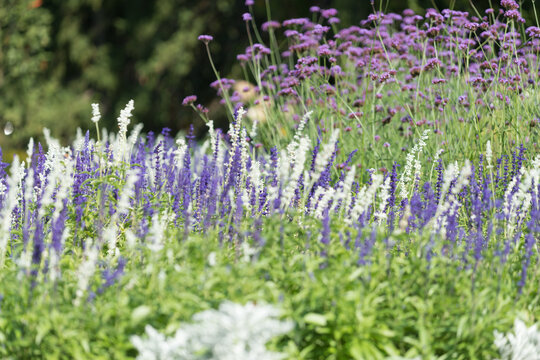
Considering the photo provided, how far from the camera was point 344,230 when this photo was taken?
2.83 metres

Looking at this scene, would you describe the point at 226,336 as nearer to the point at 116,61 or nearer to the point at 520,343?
the point at 520,343

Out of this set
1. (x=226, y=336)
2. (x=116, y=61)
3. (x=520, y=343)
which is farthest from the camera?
(x=116, y=61)

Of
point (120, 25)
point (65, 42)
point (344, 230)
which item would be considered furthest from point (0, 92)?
Result: point (344, 230)

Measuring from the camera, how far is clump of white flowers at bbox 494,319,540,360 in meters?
2.33

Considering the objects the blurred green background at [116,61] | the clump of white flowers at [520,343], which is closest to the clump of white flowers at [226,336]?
the clump of white flowers at [520,343]

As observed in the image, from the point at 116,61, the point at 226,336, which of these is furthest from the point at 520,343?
the point at 116,61

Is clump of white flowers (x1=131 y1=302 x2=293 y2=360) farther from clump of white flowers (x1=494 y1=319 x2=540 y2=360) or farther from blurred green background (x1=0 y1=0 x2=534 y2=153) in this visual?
blurred green background (x1=0 y1=0 x2=534 y2=153)

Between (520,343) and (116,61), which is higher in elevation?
(116,61)

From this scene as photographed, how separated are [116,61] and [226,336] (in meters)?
11.0

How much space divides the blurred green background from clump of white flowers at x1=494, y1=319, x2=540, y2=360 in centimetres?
923

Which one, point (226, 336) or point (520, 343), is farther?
point (520, 343)

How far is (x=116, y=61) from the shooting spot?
40.0 feet

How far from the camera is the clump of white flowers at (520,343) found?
7.66ft

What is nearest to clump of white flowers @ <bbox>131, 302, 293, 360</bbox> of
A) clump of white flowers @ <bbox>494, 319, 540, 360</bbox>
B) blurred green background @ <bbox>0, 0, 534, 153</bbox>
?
clump of white flowers @ <bbox>494, 319, 540, 360</bbox>
